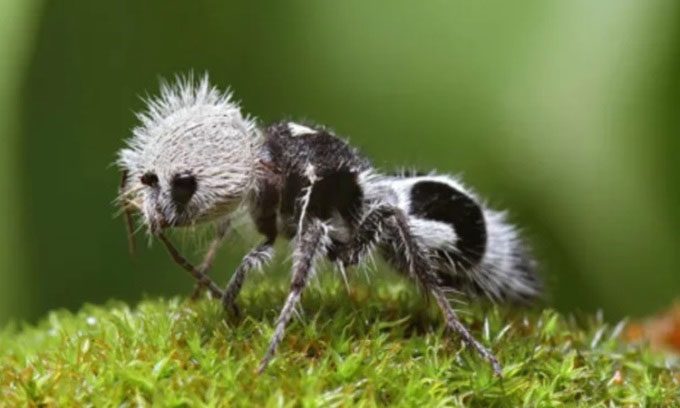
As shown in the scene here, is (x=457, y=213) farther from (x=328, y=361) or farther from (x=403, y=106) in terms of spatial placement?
(x=403, y=106)

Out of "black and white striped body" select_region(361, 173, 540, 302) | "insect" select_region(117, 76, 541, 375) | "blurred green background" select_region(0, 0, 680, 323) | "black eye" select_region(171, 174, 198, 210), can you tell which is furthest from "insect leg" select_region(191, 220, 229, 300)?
"blurred green background" select_region(0, 0, 680, 323)

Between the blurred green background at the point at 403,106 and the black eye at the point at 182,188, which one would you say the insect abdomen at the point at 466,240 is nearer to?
the black eye at the point at 182,188

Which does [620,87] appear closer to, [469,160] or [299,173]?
[469,160]

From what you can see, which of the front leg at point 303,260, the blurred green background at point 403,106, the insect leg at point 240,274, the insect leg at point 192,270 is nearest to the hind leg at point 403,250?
the front leg at point 303,260

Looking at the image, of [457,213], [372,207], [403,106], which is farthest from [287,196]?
[403,106]

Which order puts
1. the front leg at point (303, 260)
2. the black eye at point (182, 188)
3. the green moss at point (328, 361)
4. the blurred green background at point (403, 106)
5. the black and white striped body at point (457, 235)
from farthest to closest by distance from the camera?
the blurred green background at point (403, 106) < the black and white striped body at point (457, 235) < the black eye at point (182, 188) < the front leg at point (303, 260) < the green moss at point (328, 361)

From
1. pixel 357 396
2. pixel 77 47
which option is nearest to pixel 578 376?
pixel 357 396
